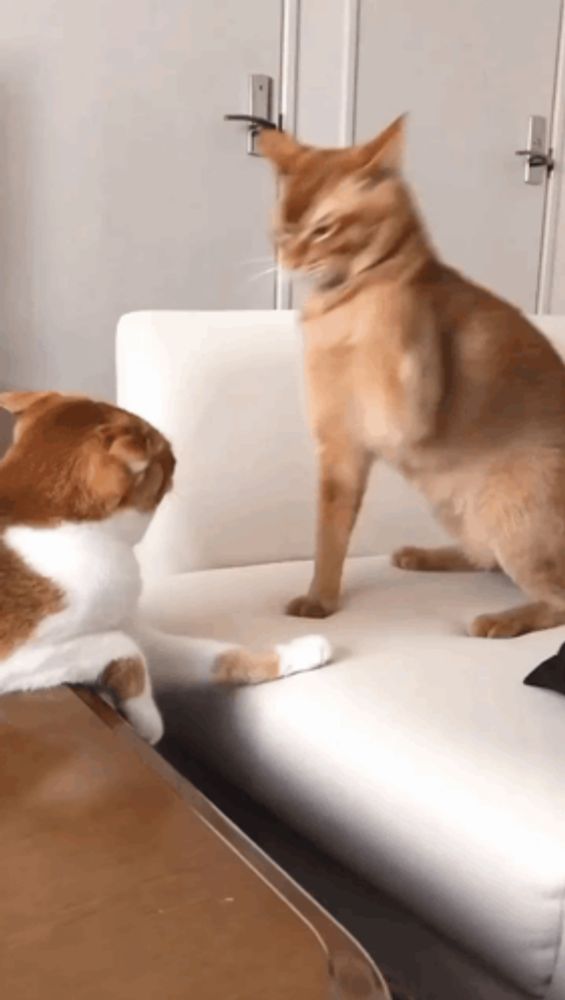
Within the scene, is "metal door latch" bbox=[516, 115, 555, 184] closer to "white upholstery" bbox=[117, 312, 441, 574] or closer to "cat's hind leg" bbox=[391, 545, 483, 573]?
"white upholstery" bbox=[117, 312, 441, 574]

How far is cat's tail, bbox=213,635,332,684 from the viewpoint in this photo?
3.32ft

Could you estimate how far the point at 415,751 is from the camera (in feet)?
2.79

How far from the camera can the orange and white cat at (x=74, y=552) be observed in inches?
35.2

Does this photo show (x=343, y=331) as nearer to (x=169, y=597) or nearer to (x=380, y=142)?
(x=380, y=142)

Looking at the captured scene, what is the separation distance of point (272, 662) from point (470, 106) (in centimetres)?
243

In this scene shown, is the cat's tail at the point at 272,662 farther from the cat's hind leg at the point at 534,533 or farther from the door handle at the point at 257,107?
the door handle at the point at 257,107

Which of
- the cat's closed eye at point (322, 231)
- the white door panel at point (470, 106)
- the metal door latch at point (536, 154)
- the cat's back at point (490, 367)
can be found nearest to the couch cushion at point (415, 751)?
the cat's back at point (490, 367)

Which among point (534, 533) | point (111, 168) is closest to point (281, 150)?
point (534, 533)

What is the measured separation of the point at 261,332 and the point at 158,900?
1.00m

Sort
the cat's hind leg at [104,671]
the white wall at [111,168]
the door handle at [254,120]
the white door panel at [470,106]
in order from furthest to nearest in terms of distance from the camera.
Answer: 1. the white door panel at [470,106]
2. the door handle at [254,120]
3. the white wall at [111,168]
4. the cat's hind leg at [104,671]

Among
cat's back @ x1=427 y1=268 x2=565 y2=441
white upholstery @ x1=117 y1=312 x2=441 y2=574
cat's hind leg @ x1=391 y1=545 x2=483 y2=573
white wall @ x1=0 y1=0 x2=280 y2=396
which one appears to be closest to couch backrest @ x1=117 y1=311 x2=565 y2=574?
white upholstery @ x1=117 y1=312 x2=441 y2=574

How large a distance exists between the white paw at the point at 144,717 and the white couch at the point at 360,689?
0.10m

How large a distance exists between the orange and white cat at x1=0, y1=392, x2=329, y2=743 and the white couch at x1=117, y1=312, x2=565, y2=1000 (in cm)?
13

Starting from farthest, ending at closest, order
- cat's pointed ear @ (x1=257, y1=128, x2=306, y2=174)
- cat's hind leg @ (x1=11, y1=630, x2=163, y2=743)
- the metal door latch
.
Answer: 1. the metal door latch
2. cat's pointed ear @ (x1=257, y1=128, x2=306, y2=174)
3. cat's hind leg @ (x1=11, y1=630, x2=163, y2=743)
